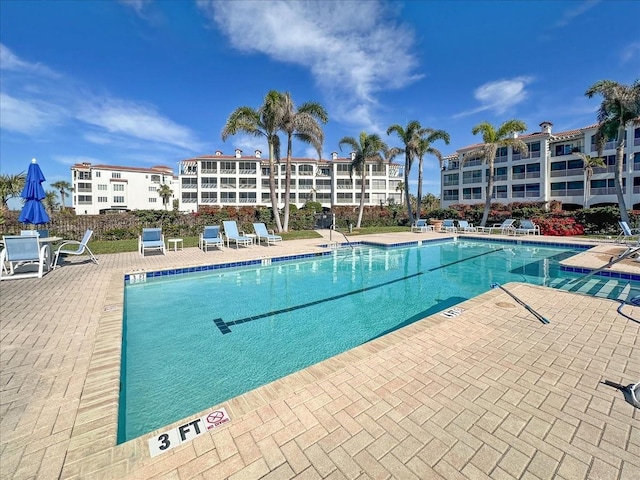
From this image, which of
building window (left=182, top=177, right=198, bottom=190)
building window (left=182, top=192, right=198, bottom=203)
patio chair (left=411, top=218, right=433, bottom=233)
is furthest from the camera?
building window (left=182, top=192, right=198, bottom=203)

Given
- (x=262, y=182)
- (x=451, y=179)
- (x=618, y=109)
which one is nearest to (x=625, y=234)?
→ (x=618, y=109)

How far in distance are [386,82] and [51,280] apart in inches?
856

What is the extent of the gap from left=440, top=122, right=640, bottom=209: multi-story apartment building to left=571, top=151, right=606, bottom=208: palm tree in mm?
133

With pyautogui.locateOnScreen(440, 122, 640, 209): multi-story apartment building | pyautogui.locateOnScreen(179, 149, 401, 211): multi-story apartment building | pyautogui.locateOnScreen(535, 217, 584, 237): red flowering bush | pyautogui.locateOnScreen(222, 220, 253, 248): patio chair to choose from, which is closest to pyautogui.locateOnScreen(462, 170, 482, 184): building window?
pyautogui.locateOnScreen(440, 122, 640, 209): multi-story apartment building

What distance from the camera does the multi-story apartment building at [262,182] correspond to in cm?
4734

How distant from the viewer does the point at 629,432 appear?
217 centimetres

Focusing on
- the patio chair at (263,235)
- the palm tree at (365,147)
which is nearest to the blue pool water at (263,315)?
the patio chair at (263,235)

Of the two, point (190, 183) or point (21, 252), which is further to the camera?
point (190, 183)

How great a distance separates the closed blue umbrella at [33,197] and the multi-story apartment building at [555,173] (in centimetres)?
3603

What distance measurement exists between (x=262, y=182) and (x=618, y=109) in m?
41.6

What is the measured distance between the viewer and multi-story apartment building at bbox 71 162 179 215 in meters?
51.5

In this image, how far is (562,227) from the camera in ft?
59.6

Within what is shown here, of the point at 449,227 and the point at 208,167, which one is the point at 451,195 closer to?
the point at 449,227

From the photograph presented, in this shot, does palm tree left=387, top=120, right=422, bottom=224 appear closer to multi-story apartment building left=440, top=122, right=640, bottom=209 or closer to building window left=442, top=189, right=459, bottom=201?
multi-story apartment building left=440, top=122, right=640, bottom=209
